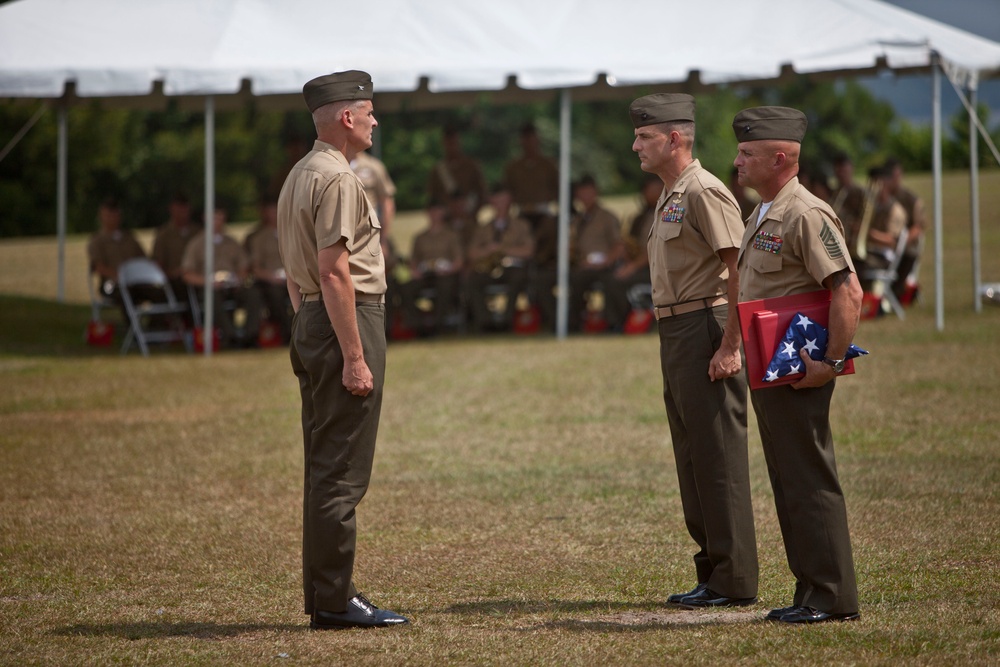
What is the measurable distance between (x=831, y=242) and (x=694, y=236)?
0.58m

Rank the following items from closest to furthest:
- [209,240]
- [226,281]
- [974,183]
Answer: [209,240]
[226,281]
[974,183]

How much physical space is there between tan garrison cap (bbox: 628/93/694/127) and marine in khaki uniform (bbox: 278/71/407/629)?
103 cm

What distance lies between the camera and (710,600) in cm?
475

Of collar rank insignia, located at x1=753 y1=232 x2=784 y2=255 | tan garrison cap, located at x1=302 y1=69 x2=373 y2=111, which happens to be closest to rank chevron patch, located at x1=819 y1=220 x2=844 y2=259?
collar rank insignia, located at x1=753 y1=232 x2=784 y2=255

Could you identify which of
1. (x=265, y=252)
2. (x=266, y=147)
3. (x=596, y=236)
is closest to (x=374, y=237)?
(x=265, y=252)

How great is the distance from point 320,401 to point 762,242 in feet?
5.58

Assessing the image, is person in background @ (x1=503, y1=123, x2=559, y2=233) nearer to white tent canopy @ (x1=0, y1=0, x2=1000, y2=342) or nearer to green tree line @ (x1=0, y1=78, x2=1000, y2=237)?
white tent canopy @ (x1=0, y1=0, x2=1000, y2=342)

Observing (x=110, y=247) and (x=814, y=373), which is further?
(x=110, y=247)

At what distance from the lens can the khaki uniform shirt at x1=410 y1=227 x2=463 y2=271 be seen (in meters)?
14.7

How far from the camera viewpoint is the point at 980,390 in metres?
9.54

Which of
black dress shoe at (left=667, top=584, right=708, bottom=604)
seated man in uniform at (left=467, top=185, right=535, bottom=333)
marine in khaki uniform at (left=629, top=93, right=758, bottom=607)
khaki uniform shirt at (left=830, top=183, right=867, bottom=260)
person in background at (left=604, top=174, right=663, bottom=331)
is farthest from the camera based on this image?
khaki uniform shirt at (left=830, top=183, right=867, bottom=260)

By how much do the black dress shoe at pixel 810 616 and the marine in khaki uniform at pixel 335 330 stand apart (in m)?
1.58

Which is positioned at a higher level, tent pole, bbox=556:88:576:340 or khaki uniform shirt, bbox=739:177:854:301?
tent pole, bbox=556:88:576:340

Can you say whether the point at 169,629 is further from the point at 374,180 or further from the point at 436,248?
the point at 436,248
